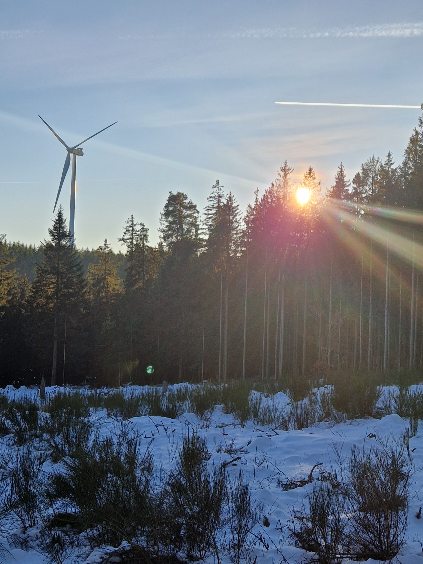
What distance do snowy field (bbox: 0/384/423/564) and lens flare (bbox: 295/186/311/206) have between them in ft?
86.0

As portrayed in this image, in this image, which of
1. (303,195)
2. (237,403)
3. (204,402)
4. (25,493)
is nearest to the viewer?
(25,493)

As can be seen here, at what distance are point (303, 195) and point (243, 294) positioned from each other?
997cm

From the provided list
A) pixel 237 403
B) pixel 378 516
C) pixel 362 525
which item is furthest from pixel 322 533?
pixel 237 403

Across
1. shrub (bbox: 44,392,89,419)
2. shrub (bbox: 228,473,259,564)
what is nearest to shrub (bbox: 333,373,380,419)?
shrub (bbox: 228,473,259,564)

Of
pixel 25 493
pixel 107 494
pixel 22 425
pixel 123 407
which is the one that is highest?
pixel 107 494

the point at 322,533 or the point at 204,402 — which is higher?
the point at 322,533

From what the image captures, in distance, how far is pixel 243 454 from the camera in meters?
6.54

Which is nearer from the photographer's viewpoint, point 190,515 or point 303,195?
point 190,515

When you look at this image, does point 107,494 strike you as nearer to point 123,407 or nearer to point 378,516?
point 378,516

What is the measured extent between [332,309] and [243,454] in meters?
28.7

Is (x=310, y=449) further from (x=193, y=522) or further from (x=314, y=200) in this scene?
(x=314, y=200)

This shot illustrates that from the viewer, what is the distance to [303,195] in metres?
35.0

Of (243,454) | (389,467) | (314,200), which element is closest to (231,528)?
Result: (389,467)

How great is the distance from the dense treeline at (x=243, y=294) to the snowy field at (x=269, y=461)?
20.3 meters
